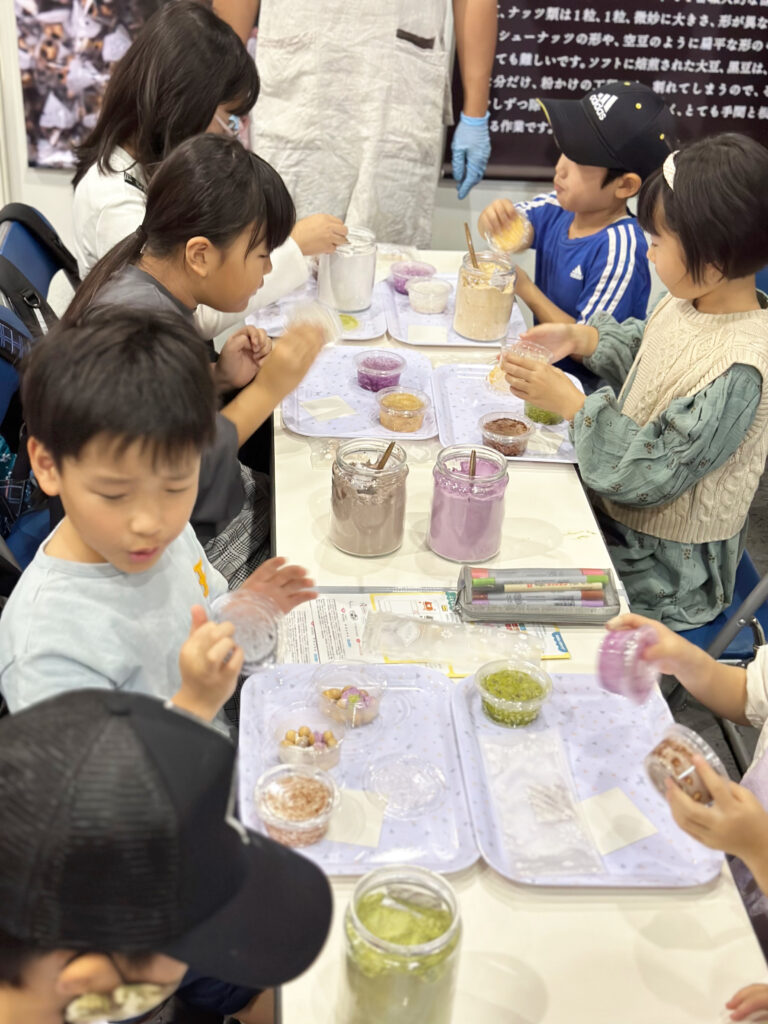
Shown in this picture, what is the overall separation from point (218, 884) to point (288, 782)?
1.51 ft

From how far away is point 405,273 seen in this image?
2564 mm

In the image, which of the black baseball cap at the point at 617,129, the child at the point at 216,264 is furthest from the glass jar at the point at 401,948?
the black baseball cap at the point at 617,129

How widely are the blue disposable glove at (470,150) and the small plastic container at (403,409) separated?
1.53 meters

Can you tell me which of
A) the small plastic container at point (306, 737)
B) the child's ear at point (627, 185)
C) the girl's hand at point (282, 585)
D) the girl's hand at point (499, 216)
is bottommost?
the small plastic container at point (306, 737)

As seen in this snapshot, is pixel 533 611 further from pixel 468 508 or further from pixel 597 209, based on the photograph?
pixel 597 209

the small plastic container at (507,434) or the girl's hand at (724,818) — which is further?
the small plastic container at (507,434)

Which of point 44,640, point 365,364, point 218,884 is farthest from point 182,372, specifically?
point 365,364

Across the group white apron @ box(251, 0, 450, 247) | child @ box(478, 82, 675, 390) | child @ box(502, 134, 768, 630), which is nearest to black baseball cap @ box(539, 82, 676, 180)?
child @ box(478, 82, 675, 390)

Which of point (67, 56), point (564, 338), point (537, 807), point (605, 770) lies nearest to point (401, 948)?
point (537, 807)

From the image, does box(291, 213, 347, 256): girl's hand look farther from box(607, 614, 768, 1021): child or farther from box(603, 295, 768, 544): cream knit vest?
box(607, 614, 768, 1021): child

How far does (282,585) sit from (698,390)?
0.91 m

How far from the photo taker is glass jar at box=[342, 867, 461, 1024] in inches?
35.5

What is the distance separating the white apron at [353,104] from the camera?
2.95 metres

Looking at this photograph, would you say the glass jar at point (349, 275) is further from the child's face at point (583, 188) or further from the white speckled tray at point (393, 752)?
the white speckled tray at point (393, 752)
